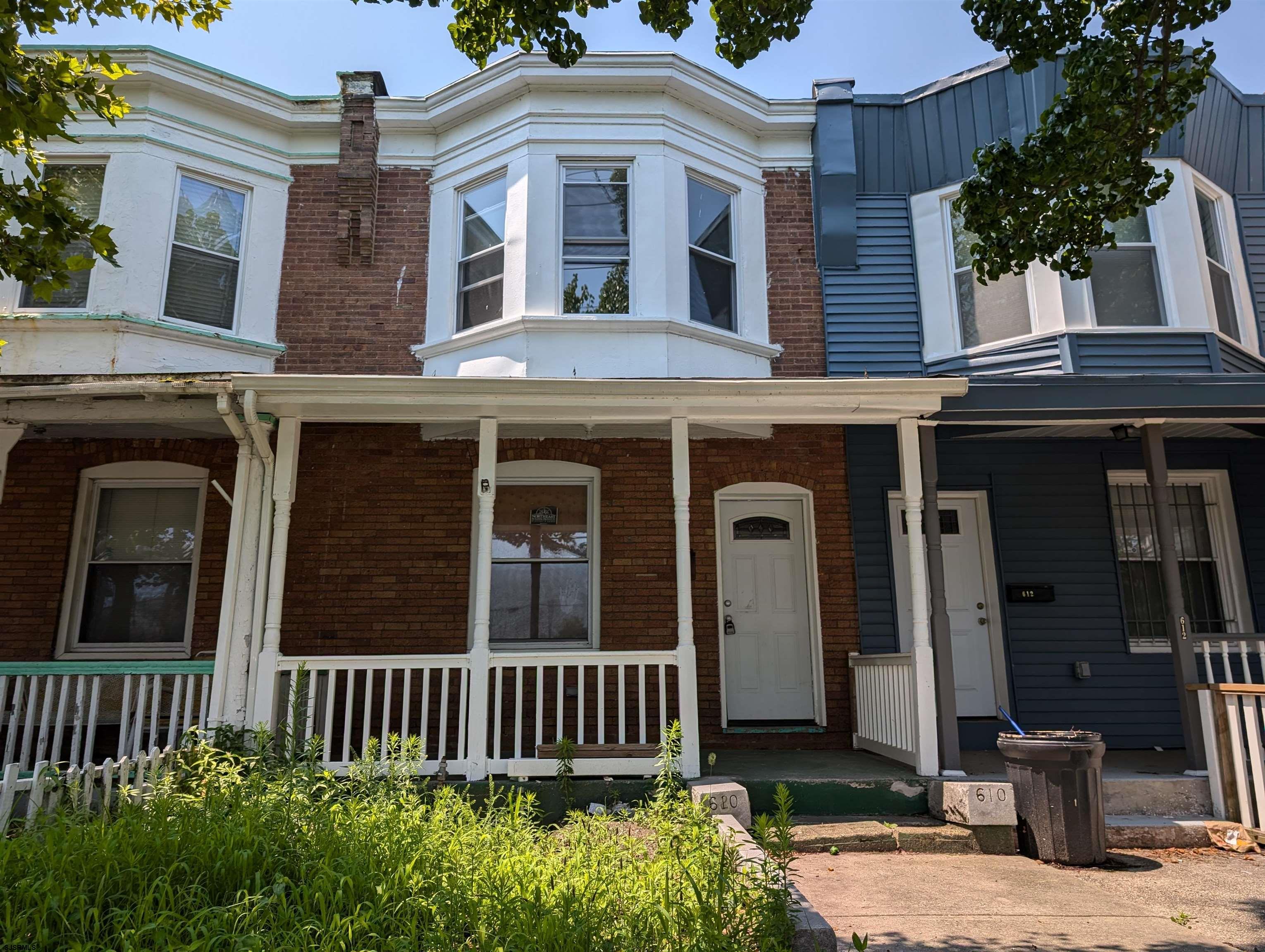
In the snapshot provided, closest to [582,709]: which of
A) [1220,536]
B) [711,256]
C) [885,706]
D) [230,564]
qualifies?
[885,706]

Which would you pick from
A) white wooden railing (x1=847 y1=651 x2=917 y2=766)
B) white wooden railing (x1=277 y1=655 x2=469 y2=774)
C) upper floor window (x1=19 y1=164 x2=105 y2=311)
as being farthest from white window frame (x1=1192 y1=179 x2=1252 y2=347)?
upper floor window (x1=19 y1=164 x2=105 y2=311)

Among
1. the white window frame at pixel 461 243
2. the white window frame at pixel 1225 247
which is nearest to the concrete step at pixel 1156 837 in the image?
the white window frame at pixel 1225 247

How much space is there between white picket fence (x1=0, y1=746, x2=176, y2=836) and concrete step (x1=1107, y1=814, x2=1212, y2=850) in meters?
6.12

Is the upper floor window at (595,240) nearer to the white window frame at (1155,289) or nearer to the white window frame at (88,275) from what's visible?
the white window frame at (88,275)

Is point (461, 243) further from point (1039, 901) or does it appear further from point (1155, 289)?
point (1039, 901)

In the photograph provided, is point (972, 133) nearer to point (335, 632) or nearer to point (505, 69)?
point (505, 69)

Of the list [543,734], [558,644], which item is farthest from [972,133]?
[543,734]

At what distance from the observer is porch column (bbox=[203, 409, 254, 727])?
6.21 meters

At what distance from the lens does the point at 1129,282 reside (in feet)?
28.1

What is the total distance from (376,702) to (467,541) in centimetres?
168

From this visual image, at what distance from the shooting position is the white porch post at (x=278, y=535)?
20.9 ft

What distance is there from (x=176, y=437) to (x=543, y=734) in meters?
4.41

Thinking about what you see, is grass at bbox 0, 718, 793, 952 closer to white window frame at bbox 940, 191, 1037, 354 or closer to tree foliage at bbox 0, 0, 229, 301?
tree foliage at bbox 0, 0, 229, 301

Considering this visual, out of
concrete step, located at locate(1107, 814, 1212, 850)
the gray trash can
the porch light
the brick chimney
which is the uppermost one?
the brick chimney
